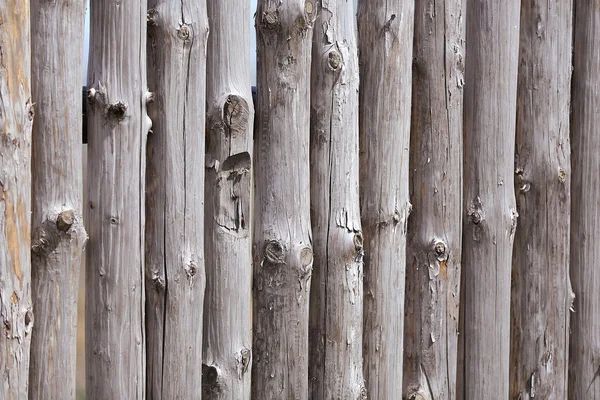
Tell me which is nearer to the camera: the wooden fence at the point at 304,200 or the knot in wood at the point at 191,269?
the wooden fence at the point at 304,200

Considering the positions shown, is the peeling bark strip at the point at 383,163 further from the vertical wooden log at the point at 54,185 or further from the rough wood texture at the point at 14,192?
the rough wood texture at the point at 14,192

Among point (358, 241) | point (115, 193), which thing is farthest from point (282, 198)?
point (115, 193)

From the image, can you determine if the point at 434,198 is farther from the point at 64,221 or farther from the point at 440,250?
the point at 64,221

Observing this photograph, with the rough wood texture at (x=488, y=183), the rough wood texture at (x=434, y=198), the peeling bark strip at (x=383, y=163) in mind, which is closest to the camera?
the peeling bark strip at (x=383, y=163)

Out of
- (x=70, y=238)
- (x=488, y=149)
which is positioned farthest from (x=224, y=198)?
(x=488, y=149)

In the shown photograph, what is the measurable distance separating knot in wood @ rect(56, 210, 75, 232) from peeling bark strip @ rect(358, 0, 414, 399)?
113cm

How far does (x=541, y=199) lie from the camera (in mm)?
3428

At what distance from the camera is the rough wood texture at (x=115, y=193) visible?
2.47 metres

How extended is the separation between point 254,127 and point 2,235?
38.1 inches

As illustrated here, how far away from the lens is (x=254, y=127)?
2814mm

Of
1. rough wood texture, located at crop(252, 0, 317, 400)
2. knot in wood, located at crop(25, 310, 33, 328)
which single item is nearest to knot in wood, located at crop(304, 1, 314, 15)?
rough wood texture, located at crop(252, 0, 317, 400)

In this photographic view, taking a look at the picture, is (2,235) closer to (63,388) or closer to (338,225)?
(63,388)

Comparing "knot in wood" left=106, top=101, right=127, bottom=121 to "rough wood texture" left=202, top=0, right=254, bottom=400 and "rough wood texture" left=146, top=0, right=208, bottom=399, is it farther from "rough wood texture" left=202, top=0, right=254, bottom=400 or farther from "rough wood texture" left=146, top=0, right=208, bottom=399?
"rough wood texture" left=202, top=0, right=254, bottom=400

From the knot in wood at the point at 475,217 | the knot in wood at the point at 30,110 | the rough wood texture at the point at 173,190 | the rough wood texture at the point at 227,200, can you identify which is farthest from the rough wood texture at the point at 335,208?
the knot in wood at the point at 30,110
